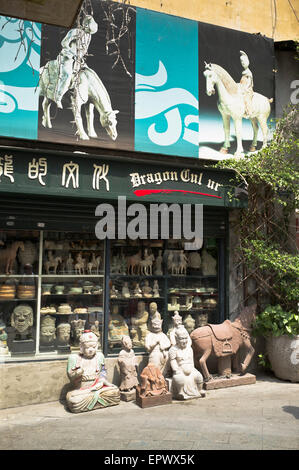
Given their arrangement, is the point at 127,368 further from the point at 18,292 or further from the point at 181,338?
the point at 18,292

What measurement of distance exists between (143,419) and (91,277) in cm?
274

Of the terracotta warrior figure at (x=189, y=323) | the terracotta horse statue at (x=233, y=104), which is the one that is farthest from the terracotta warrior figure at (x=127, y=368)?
the terracotta horse statue at (x=233, y=104)

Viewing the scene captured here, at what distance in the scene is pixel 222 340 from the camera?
705 cm

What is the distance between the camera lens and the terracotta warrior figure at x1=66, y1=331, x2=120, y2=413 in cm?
581

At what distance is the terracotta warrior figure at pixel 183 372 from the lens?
247 inches

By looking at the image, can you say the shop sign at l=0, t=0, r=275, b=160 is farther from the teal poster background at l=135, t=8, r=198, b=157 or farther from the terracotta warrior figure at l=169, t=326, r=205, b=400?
the terracotta warrior figure at l=169, t=326, r=205, b=400

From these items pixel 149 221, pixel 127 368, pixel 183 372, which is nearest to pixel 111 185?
pixel 149 221

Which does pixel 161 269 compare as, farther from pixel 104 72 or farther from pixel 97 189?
pixel 104 72

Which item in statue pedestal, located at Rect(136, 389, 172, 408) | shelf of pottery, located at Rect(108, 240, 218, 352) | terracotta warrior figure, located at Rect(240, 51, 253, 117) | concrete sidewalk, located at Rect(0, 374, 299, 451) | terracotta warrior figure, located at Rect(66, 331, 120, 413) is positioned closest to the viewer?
concrete sidewalk, located at Rect(0, 374, 299, 451)

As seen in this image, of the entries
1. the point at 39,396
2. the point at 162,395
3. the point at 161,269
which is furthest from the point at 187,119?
the point at 39,396

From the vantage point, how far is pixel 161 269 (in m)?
7.88

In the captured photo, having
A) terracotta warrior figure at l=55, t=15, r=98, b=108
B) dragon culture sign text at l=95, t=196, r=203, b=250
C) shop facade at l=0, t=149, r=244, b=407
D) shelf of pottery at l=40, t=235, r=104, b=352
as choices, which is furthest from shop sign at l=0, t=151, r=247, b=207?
terracotta warrior figure at l=55, t=15, r=98, b=108

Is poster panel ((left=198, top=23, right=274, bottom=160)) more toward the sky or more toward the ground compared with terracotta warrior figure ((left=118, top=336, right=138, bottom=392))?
more toward the sky

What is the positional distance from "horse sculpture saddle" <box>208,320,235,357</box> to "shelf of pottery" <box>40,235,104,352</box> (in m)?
2.03
